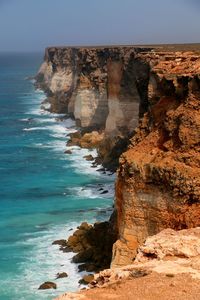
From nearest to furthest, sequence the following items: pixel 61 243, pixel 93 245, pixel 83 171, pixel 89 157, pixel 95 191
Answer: pixel 93 245 < pixel 61 243 < pixel 95 191 < pixel 83 171 < pixel 89 157

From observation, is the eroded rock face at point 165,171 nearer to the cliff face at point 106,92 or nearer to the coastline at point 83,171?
the coastline at point 83,171

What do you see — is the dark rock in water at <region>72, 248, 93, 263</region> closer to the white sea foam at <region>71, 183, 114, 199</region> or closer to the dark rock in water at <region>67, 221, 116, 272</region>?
the dark rock in water at <region>67, 221, 116, 272</region>

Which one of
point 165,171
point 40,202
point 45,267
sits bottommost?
point 45,267

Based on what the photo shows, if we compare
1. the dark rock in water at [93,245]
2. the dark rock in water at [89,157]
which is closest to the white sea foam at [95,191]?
the dark rock in water at [93,245]

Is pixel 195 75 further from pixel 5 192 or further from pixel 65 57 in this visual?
pixel 65 57

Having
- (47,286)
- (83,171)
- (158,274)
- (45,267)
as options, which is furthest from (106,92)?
(158,274)

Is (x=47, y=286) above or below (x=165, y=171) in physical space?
below

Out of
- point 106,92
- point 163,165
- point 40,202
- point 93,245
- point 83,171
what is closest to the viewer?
point 163,165

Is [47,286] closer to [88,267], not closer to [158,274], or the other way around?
[88,267]
